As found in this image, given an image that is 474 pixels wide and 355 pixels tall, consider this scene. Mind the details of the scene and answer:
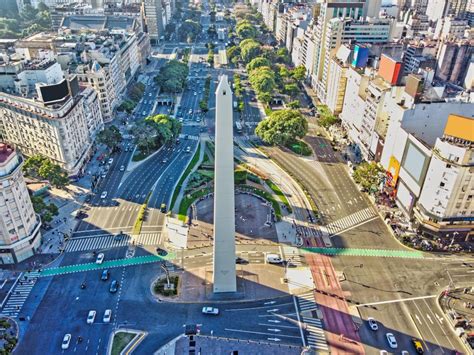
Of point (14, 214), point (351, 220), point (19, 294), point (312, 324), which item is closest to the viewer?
point (312, 324)

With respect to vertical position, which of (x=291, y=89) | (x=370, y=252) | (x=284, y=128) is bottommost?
(x=370, y=252)

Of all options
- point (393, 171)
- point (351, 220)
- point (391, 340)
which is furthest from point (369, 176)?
point (391, 340)

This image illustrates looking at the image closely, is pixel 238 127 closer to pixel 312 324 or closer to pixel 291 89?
pixel 291 89

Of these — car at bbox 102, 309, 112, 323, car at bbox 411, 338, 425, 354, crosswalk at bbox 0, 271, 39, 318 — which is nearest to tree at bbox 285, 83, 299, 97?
car at bbox 411, 338, 425, 354

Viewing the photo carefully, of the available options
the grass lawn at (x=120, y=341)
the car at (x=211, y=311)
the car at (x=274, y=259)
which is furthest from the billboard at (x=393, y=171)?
the grass lawn at (x=120, y=341)

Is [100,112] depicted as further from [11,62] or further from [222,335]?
[222,335]

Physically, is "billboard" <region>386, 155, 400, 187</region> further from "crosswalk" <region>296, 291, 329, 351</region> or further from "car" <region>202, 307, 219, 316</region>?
"car" <region>202, 307, 219, 316</region>

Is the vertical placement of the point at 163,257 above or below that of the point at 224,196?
below

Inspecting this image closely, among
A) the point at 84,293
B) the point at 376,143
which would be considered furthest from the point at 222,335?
the point at 376,143
